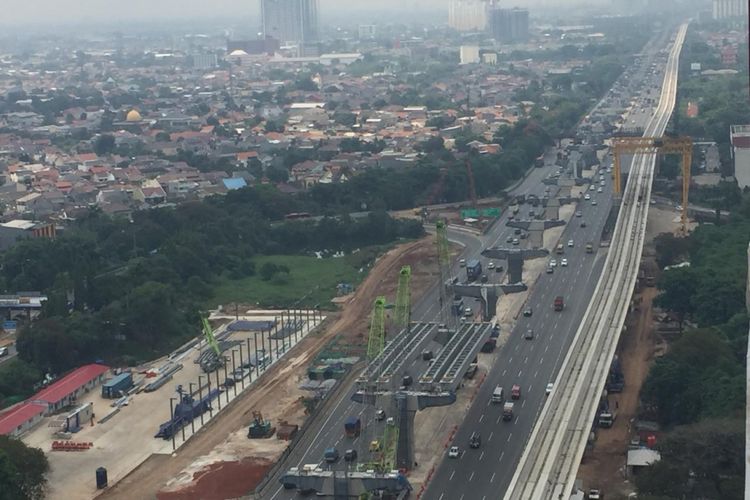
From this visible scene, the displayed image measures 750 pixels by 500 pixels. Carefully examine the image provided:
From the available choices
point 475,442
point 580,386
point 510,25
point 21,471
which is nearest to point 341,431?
point 475,442

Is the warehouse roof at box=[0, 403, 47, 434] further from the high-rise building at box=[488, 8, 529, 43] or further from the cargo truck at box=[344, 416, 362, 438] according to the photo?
the high-rise building at box=[488, 8, 529, 43]

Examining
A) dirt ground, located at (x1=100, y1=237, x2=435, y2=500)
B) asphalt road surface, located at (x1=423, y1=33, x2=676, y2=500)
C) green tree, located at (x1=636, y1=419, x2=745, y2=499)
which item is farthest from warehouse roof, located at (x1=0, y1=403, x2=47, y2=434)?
green tree, located at (x1=636, y1=419, x2=745, y2=499)

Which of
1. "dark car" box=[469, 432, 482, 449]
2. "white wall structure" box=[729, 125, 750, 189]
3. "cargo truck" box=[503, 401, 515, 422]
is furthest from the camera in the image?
"white wall structure" box=[729, 125, 750, 189]

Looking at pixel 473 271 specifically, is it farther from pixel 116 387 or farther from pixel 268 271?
pixel 116 387

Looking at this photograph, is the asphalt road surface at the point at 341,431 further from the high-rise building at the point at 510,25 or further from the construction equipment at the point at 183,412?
the high-rise building at the point at 510,25

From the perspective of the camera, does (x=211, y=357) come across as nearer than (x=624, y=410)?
No

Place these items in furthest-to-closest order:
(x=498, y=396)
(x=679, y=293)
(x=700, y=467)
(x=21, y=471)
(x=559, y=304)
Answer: (x=559, y=304) → (x=679, y=293) → (x=498, y=396) → (x=21, y=471) → (x=700, y=467)

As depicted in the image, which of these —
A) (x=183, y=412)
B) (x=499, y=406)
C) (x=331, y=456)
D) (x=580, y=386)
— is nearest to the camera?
(x=331, y=456)
